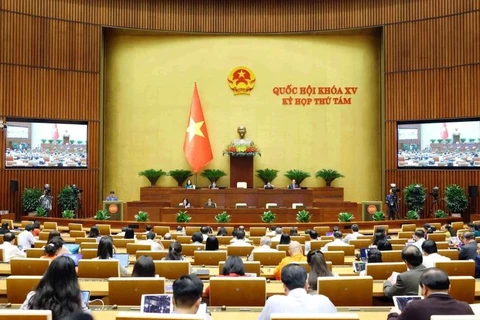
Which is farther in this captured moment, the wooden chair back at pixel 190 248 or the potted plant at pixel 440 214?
the potted plant at pixel 440 214

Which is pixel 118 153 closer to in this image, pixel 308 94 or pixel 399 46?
pixel 308 94

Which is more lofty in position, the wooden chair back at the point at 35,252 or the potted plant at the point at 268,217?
the wooden chair back at the point at 35,252

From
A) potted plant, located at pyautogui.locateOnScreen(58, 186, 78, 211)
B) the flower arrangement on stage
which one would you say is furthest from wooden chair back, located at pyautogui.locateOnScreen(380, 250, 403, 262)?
potted plant, located at pyautogui.locateOnScreen(58, 186, 78, 211)

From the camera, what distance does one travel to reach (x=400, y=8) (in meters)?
17.2

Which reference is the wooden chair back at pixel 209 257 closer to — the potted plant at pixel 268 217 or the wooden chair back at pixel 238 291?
the wooden chair back at pixel 238 291

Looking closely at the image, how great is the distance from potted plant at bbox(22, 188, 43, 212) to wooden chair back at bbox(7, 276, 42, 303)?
12227 mm

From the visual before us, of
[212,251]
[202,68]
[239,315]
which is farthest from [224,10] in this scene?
[239,315]

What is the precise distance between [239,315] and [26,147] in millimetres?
14351

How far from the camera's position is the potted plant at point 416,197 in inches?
615

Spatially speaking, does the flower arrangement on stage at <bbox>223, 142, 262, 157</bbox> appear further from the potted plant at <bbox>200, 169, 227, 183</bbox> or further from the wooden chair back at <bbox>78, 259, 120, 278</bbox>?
the wooden chair back at <bbox>78, 259, 120, 278</bbox>

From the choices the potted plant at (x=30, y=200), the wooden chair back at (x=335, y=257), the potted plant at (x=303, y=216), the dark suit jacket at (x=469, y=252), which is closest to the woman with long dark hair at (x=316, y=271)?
the wooden chair back at (x=335, y=257)

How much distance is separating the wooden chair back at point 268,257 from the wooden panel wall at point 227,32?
11471 mm

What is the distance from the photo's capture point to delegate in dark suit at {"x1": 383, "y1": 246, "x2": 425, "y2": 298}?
4.01 metres

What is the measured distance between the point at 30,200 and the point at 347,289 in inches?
531
